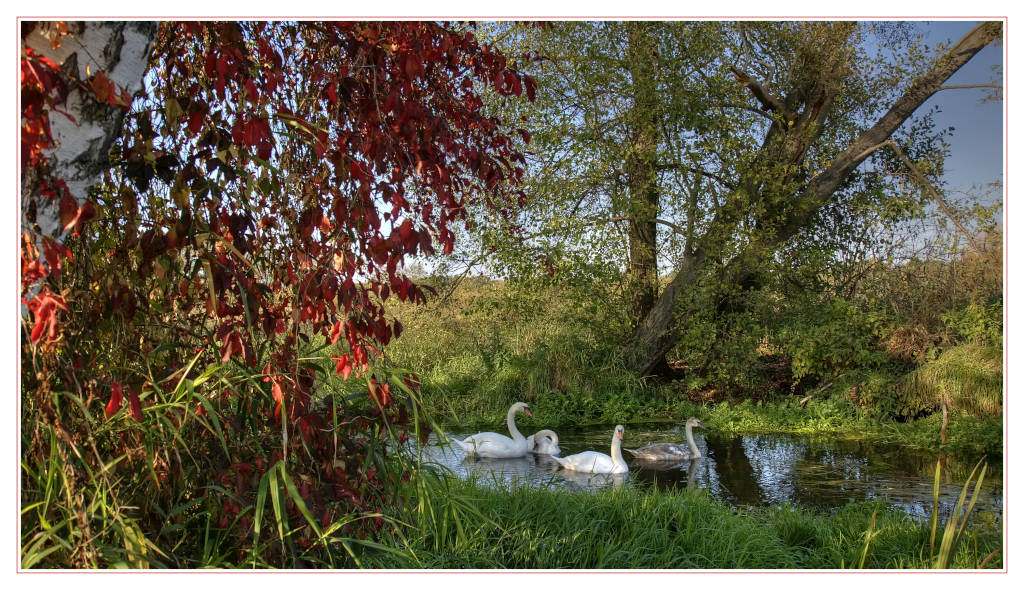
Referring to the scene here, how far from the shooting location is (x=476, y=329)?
11578mm

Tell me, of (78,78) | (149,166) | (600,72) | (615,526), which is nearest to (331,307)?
(149,166)

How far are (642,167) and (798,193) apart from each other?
2.15 m

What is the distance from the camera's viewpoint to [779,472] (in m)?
6.81

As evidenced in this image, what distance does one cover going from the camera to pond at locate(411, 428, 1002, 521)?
5848 millimetres

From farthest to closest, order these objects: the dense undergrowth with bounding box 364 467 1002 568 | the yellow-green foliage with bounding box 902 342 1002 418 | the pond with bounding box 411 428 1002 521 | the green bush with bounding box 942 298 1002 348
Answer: the green bush with bounding box 942 298 1002 348, the yellow-green foliage with bounding box 902 342 1002 418, the pond with bounding box 411 428 1002 521, the dense undergrowth with bounding box 364 467 1002 568

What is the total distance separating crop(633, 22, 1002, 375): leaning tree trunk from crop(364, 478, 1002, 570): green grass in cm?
547

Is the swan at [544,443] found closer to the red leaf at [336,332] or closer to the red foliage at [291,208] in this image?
the red foliage at [291,208]

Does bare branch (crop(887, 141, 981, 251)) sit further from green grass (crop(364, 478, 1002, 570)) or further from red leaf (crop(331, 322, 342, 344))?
red leaf (crop(331, 322, 342, 344))

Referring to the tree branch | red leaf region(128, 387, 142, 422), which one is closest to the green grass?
red leaf region(128, 387, 142, 422)

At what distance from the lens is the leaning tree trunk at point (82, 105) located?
2016mm

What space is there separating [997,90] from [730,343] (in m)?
4.61

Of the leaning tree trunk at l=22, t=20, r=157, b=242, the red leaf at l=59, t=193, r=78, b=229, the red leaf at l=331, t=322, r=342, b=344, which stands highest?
the leaning tree trunk at l=22, t=20, r=157, b=242

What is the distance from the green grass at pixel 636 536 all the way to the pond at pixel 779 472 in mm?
648

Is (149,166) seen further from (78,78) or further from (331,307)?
(331,307)
